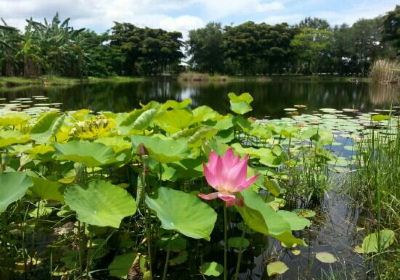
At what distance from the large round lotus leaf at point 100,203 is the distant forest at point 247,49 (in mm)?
29886

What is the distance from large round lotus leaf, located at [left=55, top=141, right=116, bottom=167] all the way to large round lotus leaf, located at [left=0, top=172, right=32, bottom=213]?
0.55 ft

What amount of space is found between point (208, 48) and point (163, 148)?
38598mm

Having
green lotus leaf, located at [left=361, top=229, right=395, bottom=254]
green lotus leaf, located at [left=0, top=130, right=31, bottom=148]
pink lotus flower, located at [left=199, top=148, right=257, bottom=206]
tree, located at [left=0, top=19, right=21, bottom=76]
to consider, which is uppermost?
tree, located at [left=0, top=19, right=21, bottom=76]

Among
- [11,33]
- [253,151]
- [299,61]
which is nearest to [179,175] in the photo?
[253,151]

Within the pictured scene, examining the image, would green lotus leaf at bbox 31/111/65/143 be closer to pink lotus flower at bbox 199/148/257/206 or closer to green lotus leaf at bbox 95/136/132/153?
green lotus leaf at bbox 95/136/132/153

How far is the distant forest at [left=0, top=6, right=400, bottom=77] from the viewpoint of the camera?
1347 inches

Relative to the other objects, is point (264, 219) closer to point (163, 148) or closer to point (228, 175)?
point (228, 175)

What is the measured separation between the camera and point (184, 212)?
4.50ft

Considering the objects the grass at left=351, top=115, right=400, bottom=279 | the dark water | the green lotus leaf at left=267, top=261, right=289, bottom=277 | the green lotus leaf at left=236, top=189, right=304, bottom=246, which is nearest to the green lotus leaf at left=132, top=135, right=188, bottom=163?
the green lotus leaf at left=236, top=189, right=304, bottom=246

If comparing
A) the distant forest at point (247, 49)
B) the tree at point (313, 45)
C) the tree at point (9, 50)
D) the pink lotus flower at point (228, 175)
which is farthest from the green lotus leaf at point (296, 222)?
the tree at point (313, 45)

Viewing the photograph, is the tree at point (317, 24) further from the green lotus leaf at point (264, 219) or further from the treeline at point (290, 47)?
the green lotus leaf at point (264, 219)

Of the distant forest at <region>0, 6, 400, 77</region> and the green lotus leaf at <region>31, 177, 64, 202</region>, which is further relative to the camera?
the distant forest at <region>0, 6, 400, 77</region>

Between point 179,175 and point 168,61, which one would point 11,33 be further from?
point 179,175

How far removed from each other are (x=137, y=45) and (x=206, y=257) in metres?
36.0
